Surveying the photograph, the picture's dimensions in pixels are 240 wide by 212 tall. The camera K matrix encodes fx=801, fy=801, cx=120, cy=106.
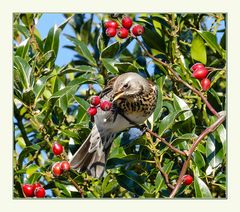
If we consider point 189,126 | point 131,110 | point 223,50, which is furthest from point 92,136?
point 223,50

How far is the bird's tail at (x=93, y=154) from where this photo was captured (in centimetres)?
211

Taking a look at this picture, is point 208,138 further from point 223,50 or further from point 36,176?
point 36,176

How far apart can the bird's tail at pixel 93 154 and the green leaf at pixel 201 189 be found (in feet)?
0.88

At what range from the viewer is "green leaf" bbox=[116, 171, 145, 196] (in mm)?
2036

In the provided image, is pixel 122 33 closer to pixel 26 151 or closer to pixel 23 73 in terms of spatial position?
pixel 23 73

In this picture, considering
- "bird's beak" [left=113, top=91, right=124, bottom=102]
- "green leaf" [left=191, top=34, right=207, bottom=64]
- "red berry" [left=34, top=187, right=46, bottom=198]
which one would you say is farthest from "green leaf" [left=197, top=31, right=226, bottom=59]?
"red berry" [left=34, top=187, right=46, bottom=198]

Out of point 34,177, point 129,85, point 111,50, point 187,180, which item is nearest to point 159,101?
point 129,85

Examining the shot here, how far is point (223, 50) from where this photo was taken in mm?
2150

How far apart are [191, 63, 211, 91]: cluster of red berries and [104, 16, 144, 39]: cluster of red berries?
0.17 metres

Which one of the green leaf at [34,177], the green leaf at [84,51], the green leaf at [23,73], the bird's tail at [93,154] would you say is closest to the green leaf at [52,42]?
the green leaf at [84,51]

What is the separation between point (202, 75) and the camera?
80.7 inches

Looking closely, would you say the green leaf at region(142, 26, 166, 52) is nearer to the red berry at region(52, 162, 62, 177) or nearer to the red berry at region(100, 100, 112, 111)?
the red berry at region(100, 100, 112, 111)

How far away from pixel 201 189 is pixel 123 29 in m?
0.45
